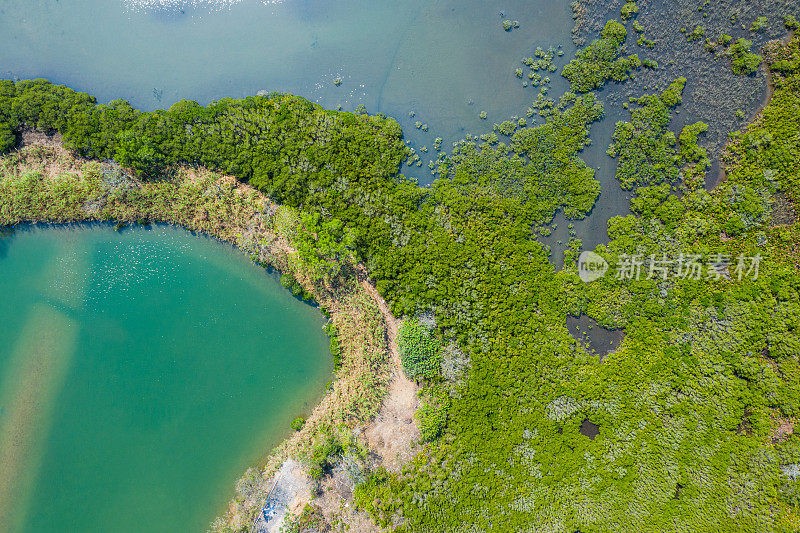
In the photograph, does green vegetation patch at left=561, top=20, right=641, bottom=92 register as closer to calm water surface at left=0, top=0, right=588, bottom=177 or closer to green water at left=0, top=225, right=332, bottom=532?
calm water surface at left=0, top=0, right=588, bottom=177

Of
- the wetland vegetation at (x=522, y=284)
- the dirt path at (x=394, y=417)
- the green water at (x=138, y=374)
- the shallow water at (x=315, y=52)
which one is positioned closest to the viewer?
the wetland vegetation at (x=522, y=284)

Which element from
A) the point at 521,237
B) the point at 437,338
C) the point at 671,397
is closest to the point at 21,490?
the point at 437,338

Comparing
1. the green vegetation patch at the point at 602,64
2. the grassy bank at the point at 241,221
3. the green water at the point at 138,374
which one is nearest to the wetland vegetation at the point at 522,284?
the grassy bank at the point at 241,221

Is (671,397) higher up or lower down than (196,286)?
lower down

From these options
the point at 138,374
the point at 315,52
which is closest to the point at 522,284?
the point at 315,52

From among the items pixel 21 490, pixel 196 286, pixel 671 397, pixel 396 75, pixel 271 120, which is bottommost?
pixel 21 490

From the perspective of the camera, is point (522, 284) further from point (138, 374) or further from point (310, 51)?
point (138, 374)

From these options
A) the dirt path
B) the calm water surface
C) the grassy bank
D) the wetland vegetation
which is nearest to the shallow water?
the calm water surface

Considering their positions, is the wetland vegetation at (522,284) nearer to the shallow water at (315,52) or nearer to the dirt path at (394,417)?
the dirt path at (394,417)

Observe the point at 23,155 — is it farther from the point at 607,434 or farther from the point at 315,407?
the point at 607,434
